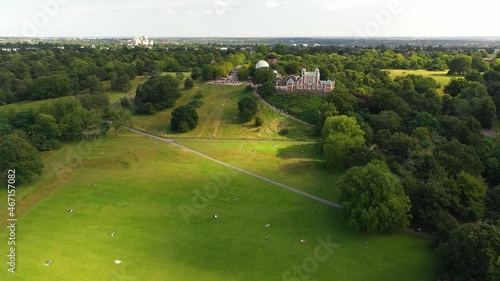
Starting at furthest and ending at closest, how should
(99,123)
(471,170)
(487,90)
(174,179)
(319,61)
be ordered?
1. (319,61)
2. (487,90)
3. (99,123)
4. (174,179)
5. (471,170)

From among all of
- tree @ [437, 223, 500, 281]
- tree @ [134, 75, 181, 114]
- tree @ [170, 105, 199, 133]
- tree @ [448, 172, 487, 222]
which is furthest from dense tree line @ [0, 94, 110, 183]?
tree @ [448, 172, 487, 222]

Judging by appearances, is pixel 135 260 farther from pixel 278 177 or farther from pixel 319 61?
pixel 319 61

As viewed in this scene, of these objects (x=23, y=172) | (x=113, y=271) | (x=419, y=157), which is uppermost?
(x=419, y=157)

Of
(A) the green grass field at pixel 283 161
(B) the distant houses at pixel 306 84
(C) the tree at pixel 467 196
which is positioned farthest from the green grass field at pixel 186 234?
(B) the distant houses at pixel 306 84

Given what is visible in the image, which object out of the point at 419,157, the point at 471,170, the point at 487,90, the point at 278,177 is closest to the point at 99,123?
the point at 278,177

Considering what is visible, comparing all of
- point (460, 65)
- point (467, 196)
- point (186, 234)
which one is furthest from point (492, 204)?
point (460, 65)

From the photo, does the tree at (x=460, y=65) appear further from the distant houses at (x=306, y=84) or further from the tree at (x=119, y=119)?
the tree at (x=119, y=119)
